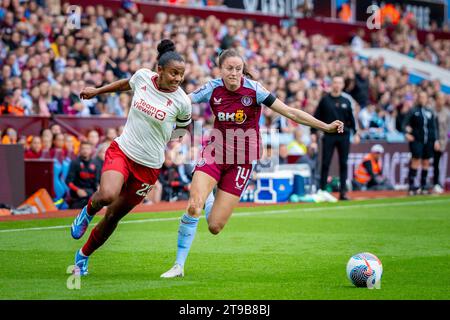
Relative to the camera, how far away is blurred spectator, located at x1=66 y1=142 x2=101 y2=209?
62.5 feet

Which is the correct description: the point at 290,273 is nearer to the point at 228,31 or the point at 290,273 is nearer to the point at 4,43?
the point at 4,43

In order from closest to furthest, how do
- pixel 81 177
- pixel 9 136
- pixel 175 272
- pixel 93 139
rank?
1. pixel 175 272
2. pixel 9 136
3. pixel 81 177
4. pixel 93 139

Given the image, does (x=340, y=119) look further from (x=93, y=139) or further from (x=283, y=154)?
(x=93, y=139)

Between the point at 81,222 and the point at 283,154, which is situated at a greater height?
the point at 81,222

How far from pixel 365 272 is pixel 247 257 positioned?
2.76m

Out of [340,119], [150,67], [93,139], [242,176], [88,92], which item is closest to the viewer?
[88,92]

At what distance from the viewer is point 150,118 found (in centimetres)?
997

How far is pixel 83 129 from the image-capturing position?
2081 cm

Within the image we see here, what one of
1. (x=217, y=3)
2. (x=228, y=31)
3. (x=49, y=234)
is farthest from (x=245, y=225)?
(x=217, y=3)

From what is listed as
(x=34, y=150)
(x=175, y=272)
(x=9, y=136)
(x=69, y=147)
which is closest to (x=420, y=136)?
(x=69, y=147)

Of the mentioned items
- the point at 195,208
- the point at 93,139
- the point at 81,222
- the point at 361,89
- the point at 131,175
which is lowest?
the point at 93,139

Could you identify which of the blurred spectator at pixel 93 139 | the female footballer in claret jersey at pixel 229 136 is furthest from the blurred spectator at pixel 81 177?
the female footballer in claret jersey at pixel 229 136

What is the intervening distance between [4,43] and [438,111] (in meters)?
12.0

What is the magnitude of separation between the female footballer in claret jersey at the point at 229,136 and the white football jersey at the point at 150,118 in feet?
1.57
